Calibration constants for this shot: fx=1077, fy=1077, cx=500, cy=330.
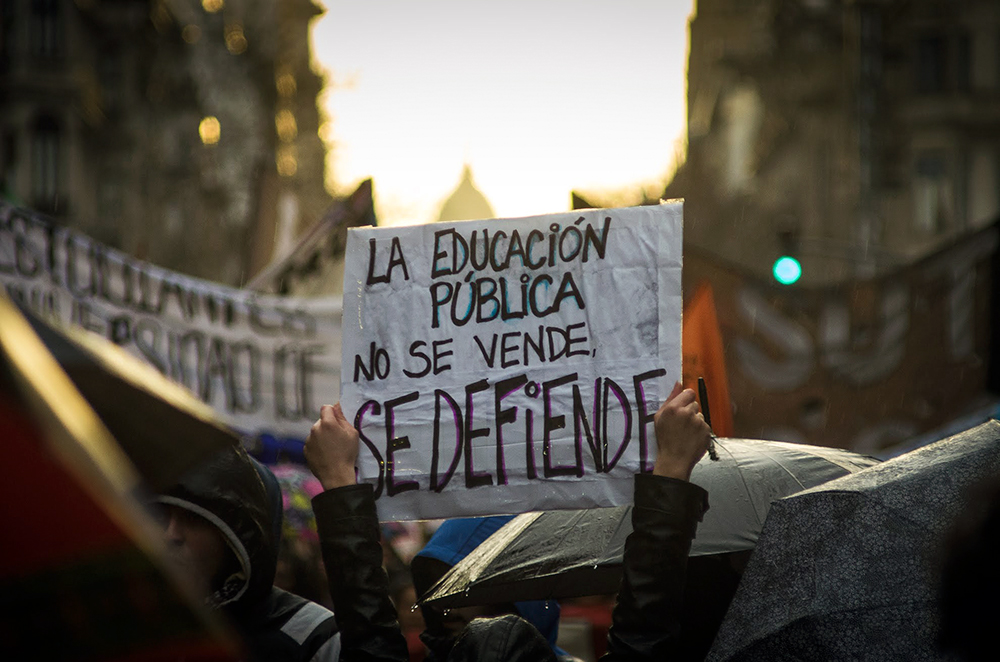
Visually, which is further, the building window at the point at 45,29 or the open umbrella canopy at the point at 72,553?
the building window at the point at 45,29

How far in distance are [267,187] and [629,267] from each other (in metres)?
7.94

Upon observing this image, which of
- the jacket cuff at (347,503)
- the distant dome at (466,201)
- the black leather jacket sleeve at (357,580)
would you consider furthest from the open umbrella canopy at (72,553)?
the distant dome at (466,201)

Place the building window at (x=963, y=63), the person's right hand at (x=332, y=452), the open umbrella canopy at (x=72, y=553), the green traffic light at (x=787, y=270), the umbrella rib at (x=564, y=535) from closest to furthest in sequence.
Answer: the open umbrella canopy at (x=72, y=553) < the person's right hand at (x=332, y=452) < the umbrella rib at (x=564, y=535) < the green traffic light at (x=787, y=270) < the building window at (x=963, y=63)

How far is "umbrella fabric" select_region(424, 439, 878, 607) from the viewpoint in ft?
10.3

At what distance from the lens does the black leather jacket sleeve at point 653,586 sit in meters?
2.30

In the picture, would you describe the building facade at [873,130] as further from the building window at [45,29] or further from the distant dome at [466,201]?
the distant dome at [466,201]

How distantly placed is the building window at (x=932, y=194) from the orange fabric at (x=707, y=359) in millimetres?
31616

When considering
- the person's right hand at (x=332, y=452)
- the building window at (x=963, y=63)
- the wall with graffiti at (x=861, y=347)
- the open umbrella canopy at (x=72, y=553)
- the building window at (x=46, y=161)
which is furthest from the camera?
the building window at (x=963, y=63)

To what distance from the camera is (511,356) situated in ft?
9.56

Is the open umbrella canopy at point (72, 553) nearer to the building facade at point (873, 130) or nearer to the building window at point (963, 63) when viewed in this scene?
the building facade at point (873, 130)

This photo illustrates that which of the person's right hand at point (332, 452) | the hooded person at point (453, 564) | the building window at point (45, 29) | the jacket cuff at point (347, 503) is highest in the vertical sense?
the building window at point (45, 29)

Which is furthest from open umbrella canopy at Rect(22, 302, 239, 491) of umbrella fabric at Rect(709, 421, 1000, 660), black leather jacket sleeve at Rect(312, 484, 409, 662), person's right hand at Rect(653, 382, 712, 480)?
umbrella fabric at Rect(709, 421, 1000, 660)

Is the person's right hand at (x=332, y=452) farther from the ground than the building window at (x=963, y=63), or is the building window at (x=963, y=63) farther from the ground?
the building window at (x=963, y=63)

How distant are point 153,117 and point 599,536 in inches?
1696
